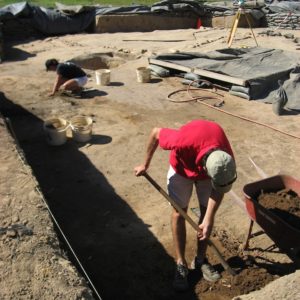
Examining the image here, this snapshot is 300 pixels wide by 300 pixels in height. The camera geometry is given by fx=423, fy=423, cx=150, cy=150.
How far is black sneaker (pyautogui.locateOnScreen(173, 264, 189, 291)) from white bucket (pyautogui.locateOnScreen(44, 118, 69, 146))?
3.76 m

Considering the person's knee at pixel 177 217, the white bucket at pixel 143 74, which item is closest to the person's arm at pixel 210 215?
the person's knee at pixel 177 217

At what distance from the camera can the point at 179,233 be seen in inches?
164

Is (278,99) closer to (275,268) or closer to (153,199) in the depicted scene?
(153,199)

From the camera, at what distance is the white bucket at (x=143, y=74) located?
Answer: 10.7 m

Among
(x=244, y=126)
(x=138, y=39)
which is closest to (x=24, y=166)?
(x=244, y=126)

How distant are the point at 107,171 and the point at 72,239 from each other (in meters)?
1.74

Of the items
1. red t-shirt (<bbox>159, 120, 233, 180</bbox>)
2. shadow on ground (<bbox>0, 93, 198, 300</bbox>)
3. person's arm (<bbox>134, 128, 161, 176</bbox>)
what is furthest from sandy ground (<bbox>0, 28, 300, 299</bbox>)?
red t-shirt (<bbox>159, 120, 233, 180</bbox>)

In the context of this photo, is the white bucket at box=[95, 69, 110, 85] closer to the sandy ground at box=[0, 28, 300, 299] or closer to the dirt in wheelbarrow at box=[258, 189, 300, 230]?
the sandy ground at box=[0, 28, 300, 299]

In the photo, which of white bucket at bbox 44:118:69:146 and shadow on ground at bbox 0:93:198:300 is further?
white bucket at bbox 44:118:69:146

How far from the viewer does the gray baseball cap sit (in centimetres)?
329

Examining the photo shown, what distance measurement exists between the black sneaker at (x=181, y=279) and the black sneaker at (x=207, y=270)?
0.20 m

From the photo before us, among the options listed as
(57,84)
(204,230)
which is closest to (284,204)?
(204,230)

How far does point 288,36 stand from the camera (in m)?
15.8

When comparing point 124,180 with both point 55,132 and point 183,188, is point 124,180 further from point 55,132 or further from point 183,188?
point 183,188
